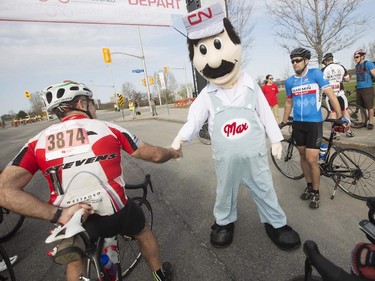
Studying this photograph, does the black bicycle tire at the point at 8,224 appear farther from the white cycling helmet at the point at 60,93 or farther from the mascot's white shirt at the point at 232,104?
the mascot's white shirt at the point at 232,104

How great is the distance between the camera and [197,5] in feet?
21.0

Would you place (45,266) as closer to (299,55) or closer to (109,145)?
(109,145)

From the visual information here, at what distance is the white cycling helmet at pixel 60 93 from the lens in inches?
63.5

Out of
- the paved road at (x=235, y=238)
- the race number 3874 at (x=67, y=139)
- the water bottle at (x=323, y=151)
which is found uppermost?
the race number 3874 at (x=67, y=139)

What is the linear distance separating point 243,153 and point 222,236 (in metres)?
→ 0.98

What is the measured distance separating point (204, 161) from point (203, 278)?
12.0 feet

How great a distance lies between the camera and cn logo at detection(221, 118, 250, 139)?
2195 mm

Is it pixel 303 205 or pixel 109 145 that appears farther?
pixel 303 205

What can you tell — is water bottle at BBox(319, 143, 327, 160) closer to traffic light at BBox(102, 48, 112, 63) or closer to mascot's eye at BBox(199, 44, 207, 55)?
mascot's eye at BBox(199, 44, 207, 55)

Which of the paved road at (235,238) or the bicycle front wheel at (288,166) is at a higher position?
the bicycle front wheel at (288,166)

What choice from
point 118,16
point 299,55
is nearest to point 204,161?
point 299,55

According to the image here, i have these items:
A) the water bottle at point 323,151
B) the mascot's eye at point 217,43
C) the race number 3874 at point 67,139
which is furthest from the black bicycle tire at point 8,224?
the water bottle at point 323,151

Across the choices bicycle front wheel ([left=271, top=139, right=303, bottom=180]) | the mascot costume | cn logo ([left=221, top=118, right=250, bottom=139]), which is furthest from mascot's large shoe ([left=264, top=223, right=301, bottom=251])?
bicycle front wheel ([left=271, top=139, right=303, bottom=180])

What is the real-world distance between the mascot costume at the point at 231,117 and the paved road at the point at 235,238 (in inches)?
11.3
